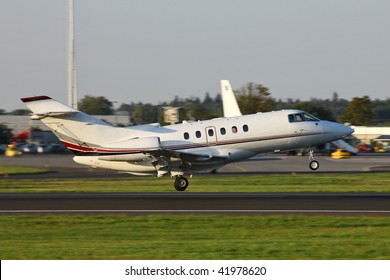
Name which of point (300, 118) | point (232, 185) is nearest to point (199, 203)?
point (300, 118)

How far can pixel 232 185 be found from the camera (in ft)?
127

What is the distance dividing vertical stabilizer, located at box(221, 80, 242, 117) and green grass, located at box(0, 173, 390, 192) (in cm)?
2530

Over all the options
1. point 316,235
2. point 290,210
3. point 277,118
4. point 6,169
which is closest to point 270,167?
point 6,169

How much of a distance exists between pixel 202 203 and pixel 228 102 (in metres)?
44.1

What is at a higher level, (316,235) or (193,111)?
(193,111)

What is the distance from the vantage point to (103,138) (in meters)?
33.8

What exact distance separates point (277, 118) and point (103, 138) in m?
8.02

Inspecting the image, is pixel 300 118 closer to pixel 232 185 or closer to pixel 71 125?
pixel 232 185

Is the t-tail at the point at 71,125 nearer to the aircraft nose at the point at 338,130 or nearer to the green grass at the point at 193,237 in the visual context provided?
the green grass at the point at 193,237

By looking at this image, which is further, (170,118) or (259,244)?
(170,118)

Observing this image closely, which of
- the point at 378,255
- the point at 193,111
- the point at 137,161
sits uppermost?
the point at 193,111

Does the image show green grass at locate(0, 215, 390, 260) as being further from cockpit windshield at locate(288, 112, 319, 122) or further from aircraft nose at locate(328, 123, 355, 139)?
aircraft nose at locate(328, 123, 355, 139)

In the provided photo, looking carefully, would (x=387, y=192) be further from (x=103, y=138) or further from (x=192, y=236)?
(x=192, y=236)

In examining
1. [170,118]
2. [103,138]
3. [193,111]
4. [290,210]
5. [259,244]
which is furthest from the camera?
[193,111]
